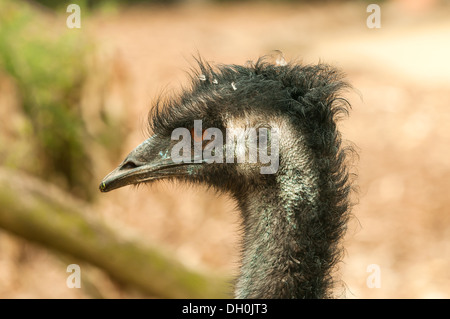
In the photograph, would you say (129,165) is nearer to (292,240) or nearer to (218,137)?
(218,137)

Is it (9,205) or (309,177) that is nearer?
(309,177)

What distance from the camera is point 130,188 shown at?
14.6 ft

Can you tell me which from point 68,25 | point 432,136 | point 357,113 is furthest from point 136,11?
point 68,25

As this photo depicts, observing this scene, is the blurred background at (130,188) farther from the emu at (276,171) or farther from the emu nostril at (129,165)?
the emu nostril at (129,165)

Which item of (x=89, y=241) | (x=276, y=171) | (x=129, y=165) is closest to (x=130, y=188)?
(x=89, y=241)

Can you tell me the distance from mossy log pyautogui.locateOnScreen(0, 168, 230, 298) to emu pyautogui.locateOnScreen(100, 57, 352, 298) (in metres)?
1.56

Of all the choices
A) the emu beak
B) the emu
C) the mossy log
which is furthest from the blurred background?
the emu beak

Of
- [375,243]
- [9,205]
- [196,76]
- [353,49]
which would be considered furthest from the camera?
[353,49]

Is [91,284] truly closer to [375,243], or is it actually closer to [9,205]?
[9,205]

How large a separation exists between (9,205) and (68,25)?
→ 185 centimetres

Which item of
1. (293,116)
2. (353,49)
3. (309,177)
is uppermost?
(353,49)

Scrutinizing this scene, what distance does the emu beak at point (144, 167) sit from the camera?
2656 mm

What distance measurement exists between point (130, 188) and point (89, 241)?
0.42 m

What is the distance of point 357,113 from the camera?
346 inches
